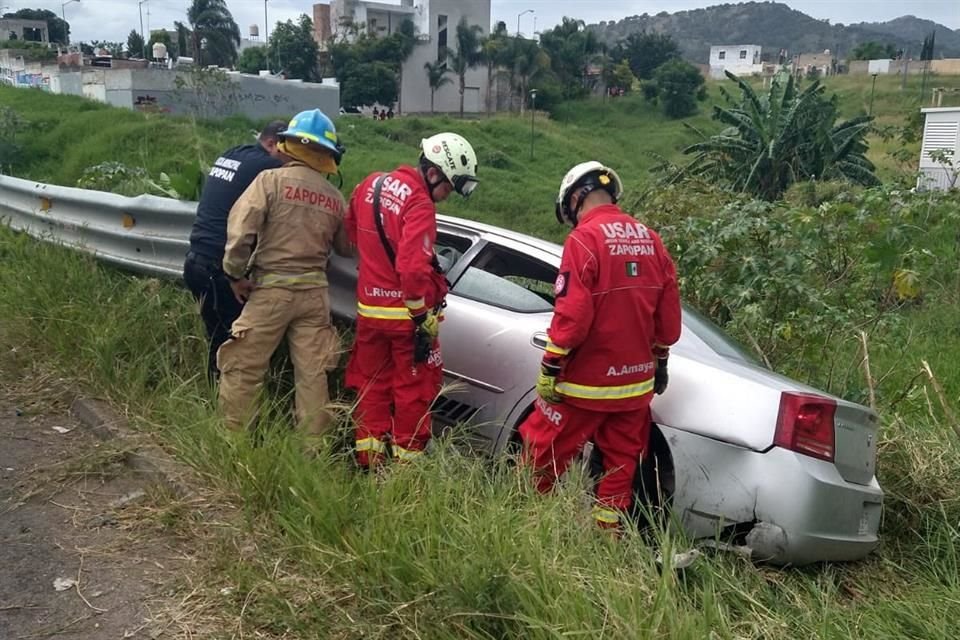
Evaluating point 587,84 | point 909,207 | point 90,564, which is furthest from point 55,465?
point 587,84

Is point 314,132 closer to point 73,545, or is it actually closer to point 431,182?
point 431,182

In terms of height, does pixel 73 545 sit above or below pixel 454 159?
below

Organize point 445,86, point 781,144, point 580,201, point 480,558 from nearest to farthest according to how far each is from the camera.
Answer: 1. point 480,558
2. point 580,201
3. point 781,144
4. point 445,86

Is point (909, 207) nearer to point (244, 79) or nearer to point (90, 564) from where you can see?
point (90, 564)

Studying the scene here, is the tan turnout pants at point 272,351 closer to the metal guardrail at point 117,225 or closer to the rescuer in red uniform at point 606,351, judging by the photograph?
the rescuer in red uniform at point 606,351

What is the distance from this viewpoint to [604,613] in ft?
6.93

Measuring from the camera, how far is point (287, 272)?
3.87 metres

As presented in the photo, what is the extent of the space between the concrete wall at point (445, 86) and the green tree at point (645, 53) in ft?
56.8

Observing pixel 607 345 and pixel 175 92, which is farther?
pixel 175 92

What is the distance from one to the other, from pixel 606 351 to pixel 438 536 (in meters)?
1.41

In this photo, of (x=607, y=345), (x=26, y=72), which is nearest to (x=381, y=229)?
(x=607, y=345)

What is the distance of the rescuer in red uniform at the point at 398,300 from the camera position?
150 inches

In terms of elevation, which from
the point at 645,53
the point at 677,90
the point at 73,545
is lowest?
the point at 73,545

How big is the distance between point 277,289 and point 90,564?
1.55 metres
